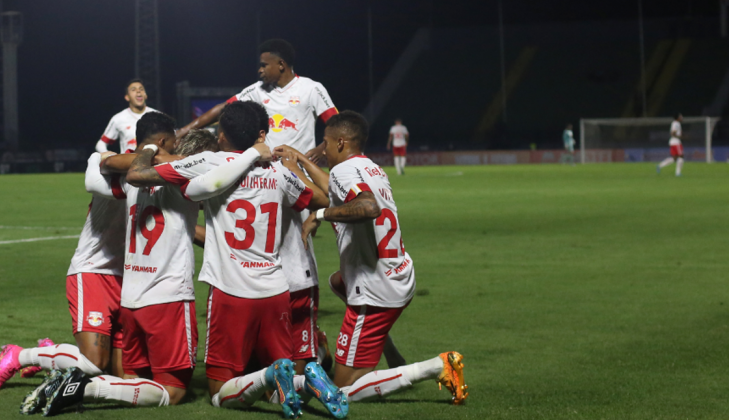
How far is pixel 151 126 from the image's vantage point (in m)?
5.26

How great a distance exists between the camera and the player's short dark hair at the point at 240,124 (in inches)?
200

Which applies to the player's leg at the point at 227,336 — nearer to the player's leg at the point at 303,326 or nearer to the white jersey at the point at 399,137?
the player's leg at the point at 303,326

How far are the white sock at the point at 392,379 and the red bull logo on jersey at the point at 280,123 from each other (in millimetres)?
3027

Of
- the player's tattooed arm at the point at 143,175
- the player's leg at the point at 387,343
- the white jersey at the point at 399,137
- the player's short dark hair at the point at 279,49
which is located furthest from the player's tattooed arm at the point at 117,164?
the white jersey at the point at 399,137

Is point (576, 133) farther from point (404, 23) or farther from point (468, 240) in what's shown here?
point (468, 240)

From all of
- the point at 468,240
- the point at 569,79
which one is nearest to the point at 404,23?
the point at 569,79

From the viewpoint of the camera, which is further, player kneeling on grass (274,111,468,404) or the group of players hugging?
player kneeling on grass (274,111,468,404)

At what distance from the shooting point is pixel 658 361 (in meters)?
6.25

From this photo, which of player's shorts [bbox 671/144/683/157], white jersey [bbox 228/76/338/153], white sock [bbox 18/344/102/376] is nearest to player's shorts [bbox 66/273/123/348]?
white sock [bbox 18/344/102/376]

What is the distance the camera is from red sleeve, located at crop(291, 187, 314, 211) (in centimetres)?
516

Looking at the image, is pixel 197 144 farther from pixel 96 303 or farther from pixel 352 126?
pixel 96 303

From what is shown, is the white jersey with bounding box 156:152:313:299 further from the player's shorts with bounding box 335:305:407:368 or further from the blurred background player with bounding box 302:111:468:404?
the player's shorts with bounding box 335:305:407:368

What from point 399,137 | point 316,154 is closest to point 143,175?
point 316,154

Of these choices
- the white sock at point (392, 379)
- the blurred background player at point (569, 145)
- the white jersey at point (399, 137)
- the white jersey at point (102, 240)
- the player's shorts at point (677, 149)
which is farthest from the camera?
the blurred background player at point (569, 145)
